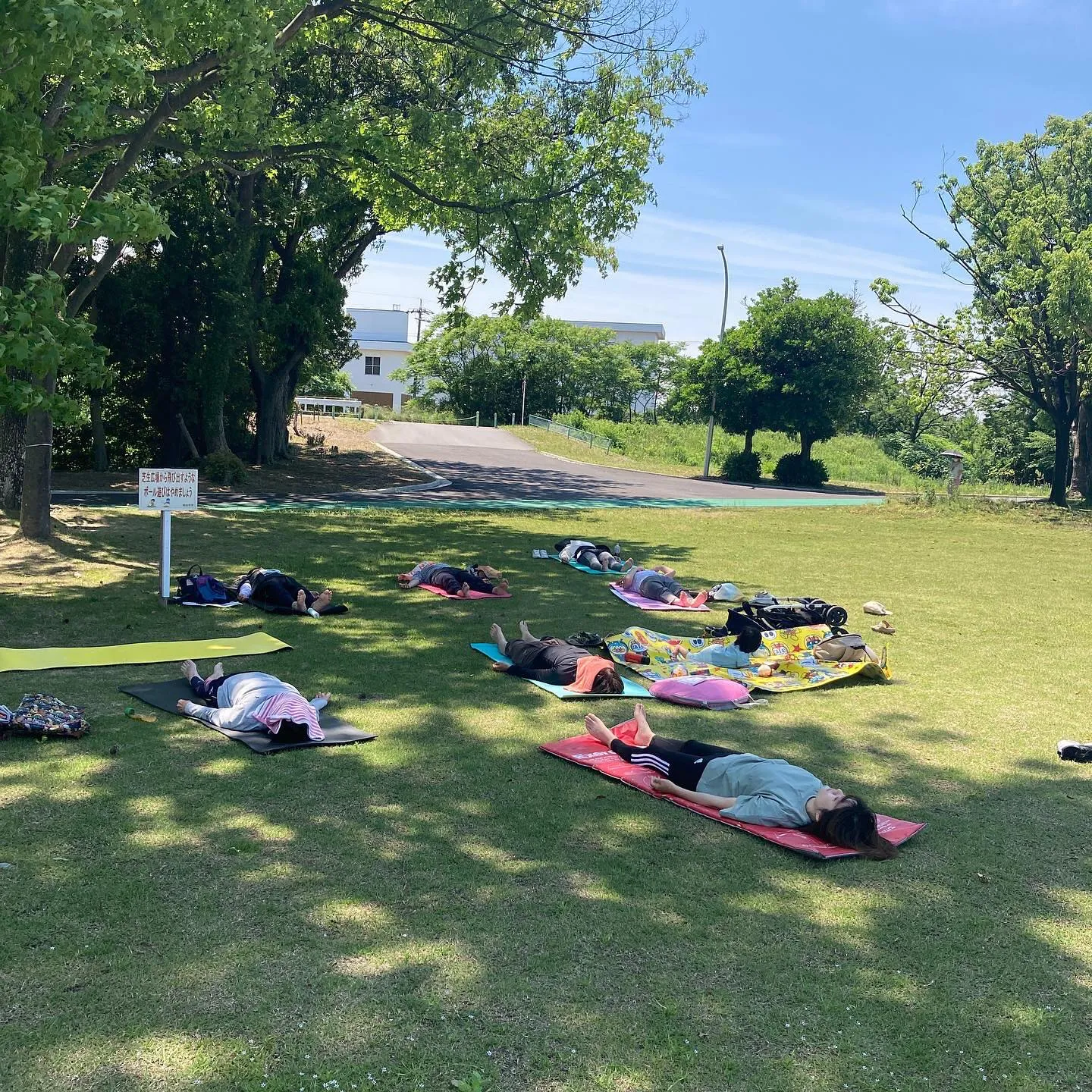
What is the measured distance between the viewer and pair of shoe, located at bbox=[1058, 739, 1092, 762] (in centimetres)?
671

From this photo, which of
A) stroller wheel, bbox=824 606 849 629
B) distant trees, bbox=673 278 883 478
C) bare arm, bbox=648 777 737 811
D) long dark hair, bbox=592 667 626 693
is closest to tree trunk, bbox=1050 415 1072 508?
distant trees, bbox=673 278 883 478

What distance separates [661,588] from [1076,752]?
572cm

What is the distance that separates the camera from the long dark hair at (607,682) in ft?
25.3

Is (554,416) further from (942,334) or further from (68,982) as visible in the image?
(68,982)

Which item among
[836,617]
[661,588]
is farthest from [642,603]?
[836,617]

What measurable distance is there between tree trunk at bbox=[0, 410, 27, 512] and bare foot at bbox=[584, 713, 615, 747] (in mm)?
11164

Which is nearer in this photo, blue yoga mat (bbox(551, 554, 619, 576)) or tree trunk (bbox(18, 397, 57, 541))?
tree trunk (bbox(18, 397, 57, 541))

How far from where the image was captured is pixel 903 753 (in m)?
6.77

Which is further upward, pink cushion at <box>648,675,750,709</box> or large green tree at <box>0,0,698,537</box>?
large green tree at <box>0,0,698,537</box>

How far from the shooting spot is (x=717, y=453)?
4009 cm

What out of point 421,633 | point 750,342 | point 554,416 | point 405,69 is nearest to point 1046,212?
point 750,342

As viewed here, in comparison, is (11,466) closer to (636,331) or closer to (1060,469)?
(1060,469)

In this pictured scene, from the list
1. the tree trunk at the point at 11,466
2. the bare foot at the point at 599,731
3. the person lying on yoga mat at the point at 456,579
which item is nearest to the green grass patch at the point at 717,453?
the person lying on yoga mat at the point at 456,579

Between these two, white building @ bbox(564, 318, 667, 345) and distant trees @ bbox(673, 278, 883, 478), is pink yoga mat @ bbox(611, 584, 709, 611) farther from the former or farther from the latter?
white building @ bbox(564, 318, 667, 345)
